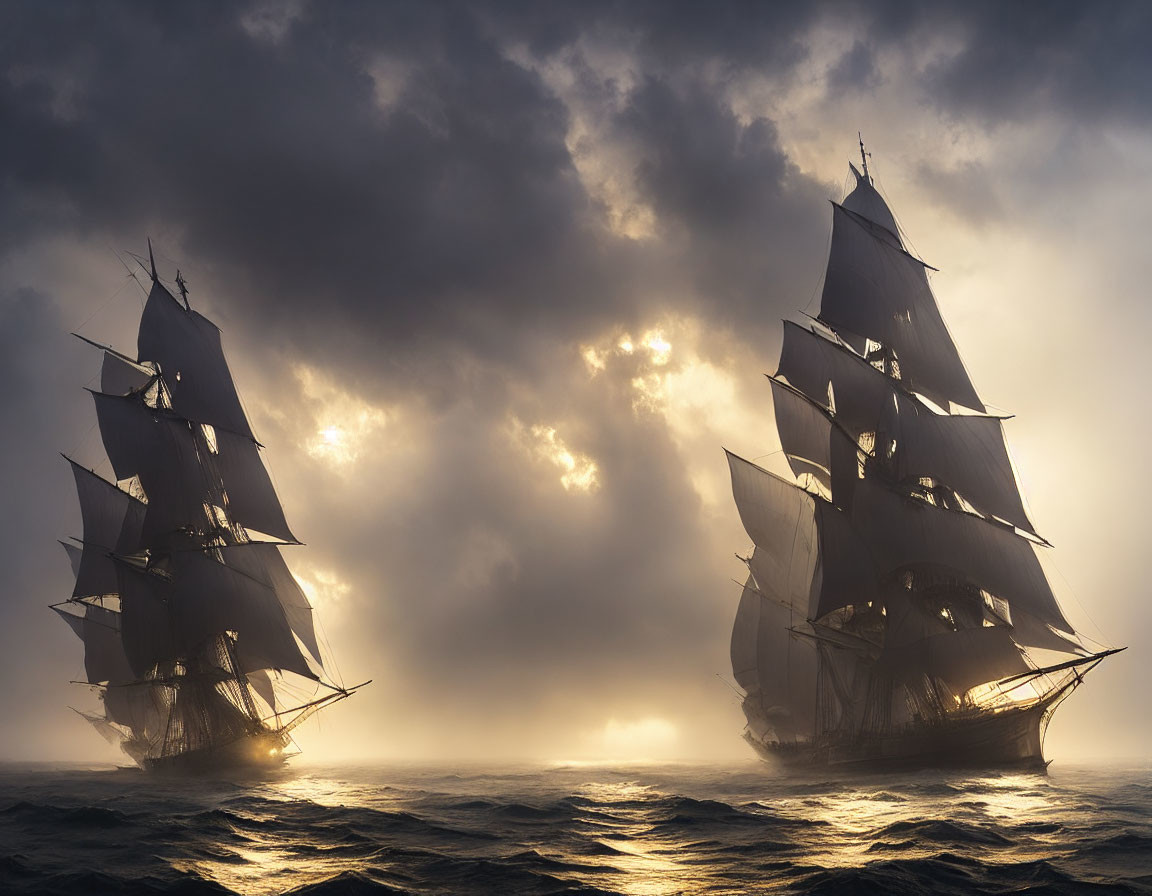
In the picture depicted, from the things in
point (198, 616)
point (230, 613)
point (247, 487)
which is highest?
point (247, 487)

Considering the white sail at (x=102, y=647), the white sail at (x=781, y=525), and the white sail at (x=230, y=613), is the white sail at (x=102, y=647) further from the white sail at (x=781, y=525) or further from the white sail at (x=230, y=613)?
the white sail at (x=781, y=525)

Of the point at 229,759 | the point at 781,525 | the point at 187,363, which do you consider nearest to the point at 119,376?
the point at 187,363

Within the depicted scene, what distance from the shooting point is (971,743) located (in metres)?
66.7

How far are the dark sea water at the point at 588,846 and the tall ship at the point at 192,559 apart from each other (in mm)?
37964

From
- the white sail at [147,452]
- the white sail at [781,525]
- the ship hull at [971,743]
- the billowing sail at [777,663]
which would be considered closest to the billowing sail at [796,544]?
the white sail at [781,525]

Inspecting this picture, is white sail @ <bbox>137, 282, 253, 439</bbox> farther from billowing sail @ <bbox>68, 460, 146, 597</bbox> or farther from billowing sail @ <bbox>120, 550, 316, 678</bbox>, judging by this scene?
billowing sail @ <bbox>120, 550, 316, 678</bbox>

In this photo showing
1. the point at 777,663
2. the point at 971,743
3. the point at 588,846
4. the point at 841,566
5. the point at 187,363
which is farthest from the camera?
the point at 777,663

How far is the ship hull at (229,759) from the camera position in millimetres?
80125

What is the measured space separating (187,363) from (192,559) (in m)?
23.5

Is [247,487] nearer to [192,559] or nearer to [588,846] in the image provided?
[192,559]

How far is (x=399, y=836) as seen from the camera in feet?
94.1

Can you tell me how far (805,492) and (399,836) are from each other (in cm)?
6549

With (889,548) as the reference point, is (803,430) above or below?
above

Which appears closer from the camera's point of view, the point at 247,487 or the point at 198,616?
the point at 198,616
